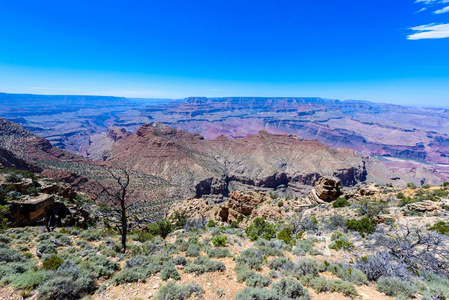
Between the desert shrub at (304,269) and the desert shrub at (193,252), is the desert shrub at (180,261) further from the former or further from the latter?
the desert shrub at (304,269)

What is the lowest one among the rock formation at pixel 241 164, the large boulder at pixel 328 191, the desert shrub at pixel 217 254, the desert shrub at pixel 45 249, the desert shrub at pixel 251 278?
the rock formation at pixel 241 164

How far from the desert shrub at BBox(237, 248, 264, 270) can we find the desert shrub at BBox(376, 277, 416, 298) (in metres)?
4.81

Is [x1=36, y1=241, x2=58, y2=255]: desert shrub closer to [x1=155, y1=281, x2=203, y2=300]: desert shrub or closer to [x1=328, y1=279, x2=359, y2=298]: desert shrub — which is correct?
[x1=155, y1=281, x2=203, y2=300]: desert shrub

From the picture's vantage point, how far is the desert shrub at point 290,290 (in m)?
6.61

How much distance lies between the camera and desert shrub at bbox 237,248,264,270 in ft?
30.0

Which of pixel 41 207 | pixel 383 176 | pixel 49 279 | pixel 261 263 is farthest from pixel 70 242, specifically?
pixel 383 176

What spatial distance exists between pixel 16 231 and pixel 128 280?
42.3ft

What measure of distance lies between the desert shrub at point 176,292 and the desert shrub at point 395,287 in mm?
7016

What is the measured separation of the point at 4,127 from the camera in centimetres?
8244

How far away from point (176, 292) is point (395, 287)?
27.0 ft

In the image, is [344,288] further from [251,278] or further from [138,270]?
[138,270]

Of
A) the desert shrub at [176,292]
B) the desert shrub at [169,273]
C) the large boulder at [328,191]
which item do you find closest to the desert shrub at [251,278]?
the desert shrub at [176,292]

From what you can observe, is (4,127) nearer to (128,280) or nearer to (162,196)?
(162,196)

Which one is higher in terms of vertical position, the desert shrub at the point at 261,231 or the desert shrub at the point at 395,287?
A: the desert shrub at the point at 395,287
